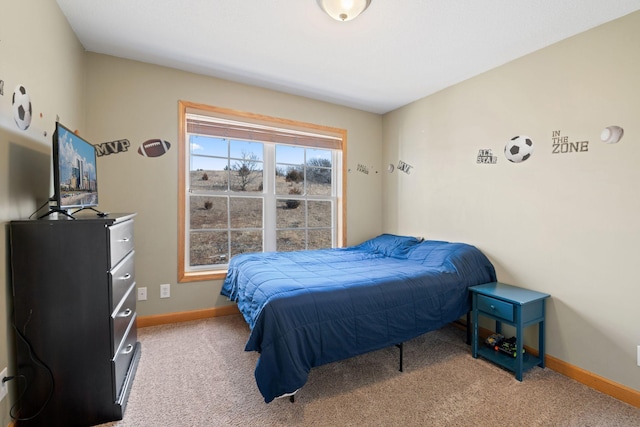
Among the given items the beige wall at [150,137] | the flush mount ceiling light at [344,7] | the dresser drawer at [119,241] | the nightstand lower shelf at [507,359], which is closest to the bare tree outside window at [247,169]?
the beige wall at [150,137]

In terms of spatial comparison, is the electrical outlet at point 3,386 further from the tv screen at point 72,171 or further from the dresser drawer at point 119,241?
the tv screen at point 72,171

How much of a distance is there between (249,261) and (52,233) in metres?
1.42

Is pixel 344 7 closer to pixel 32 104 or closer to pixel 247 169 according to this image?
pixel 32 104

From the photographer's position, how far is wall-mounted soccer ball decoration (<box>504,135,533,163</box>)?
7.66 ft

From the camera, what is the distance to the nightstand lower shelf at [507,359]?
2.08m

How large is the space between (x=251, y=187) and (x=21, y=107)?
1976mm

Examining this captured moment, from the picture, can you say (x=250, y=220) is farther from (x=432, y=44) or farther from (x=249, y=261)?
(x=432, y=44)

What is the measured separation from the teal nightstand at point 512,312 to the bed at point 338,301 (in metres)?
0.13

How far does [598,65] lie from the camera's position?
195 cm

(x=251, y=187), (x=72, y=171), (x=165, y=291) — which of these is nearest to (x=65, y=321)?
(x=72, y=171)

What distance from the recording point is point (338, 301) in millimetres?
1814

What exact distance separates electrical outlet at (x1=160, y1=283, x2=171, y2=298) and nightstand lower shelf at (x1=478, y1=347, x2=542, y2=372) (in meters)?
2.83

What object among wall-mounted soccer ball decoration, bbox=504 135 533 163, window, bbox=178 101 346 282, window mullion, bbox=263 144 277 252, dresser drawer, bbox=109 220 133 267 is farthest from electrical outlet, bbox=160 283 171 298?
wall-mounted soccer ball decoration, bbox=504 135 533 163

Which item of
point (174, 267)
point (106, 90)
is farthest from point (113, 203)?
point (106, 90)
